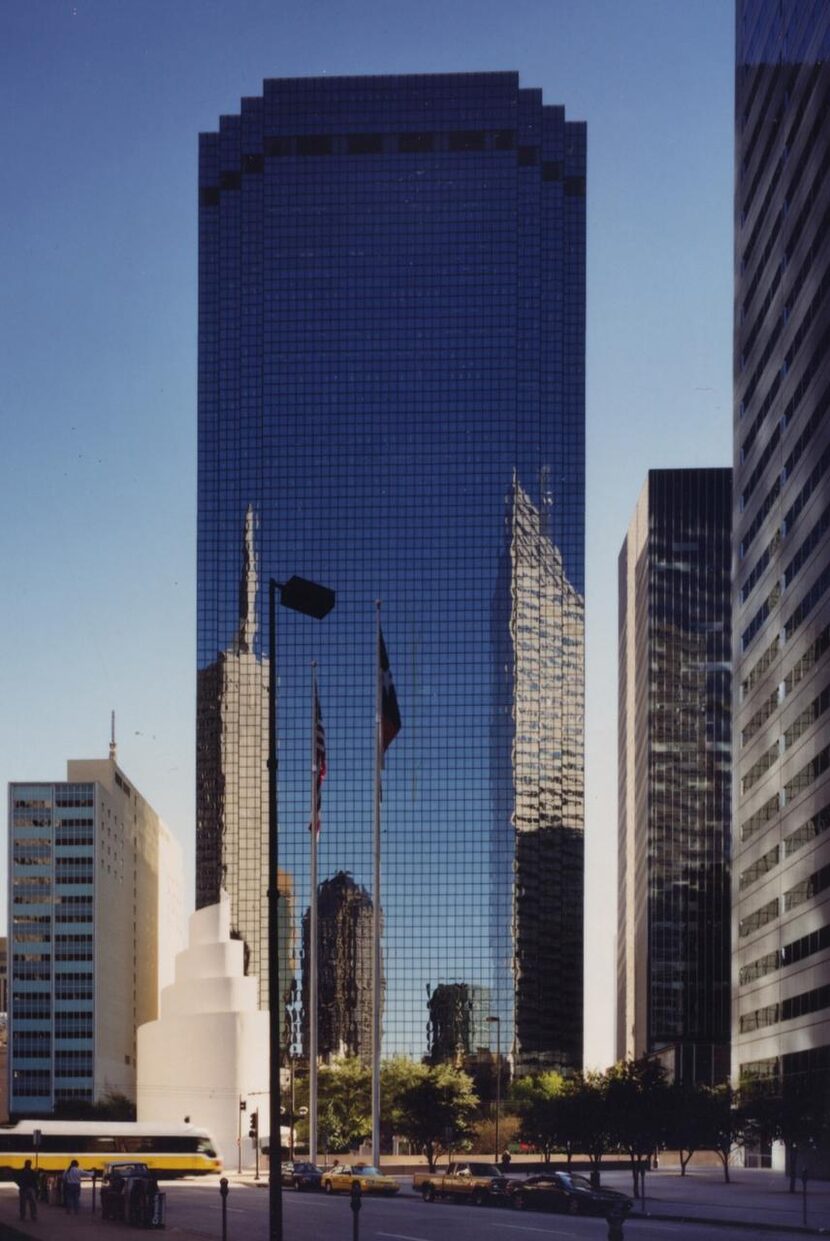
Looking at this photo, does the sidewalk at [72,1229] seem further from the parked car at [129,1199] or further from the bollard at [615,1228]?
the bollard at [615,1228]

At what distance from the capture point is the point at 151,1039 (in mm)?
187375

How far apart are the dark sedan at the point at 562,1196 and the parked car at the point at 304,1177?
2230 cm

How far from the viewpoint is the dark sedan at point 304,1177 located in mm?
92688

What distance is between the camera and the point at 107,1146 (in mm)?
110000

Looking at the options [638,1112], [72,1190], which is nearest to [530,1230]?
[72,1190]

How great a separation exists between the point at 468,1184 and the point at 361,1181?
8733 millimetres

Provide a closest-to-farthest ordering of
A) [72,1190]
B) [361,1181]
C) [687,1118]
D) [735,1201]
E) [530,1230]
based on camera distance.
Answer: [530,1230] < [72,1190] < [735,1201] < [361,1181] < [687,1118]

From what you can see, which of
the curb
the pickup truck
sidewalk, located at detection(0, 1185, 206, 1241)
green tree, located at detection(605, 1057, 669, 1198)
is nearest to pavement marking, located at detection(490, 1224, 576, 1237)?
the curb

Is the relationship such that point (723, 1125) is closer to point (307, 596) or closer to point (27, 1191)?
point (27, 1191)

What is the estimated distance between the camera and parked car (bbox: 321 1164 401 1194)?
87.4 m

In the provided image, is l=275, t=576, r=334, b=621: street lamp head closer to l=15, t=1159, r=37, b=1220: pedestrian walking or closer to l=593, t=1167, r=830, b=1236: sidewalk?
l=593, t=1167, r=830, b=1236: sidewalk

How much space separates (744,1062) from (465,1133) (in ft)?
80.6

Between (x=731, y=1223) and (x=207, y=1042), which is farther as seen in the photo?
(x=207, y=1042)

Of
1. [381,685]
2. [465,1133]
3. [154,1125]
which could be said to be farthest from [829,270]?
[465,1133]
